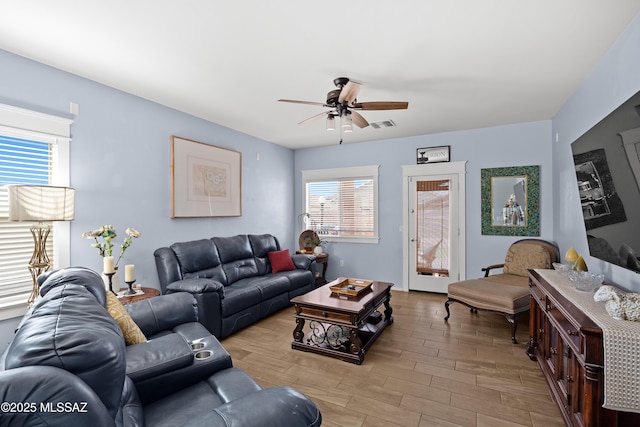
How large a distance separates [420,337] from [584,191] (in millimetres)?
2073

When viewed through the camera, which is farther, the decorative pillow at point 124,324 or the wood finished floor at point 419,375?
the wood finished floor at point 419,375

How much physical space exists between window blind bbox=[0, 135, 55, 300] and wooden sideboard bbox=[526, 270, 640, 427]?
4003 millimetres

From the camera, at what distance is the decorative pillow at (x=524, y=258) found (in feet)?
12.8

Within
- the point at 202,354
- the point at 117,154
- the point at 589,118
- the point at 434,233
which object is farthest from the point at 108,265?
the point at 589,118

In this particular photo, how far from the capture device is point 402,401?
2.27 meters

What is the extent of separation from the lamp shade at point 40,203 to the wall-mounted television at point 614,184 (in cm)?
380

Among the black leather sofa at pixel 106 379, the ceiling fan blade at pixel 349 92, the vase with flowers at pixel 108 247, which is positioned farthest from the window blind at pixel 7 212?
the ceiling fan blade at pixel 349 92

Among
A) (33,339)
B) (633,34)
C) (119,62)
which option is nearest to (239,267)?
(119,62)

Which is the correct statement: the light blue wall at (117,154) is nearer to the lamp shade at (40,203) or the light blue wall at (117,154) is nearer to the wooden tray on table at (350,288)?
the lamp shade at (40,203)

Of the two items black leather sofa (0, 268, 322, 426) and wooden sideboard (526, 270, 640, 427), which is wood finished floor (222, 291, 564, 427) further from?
black leather sofa (0, 268, 322, 426)

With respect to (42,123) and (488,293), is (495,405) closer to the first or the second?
(488,293)

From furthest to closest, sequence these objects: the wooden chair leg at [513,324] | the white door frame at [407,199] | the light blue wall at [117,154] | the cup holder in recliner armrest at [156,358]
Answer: the white door frame at [407,199] < the wooden chair leg at [513,324] < the light blue wall at [117,154] < the cup holder in recliner armrest at [156,358]

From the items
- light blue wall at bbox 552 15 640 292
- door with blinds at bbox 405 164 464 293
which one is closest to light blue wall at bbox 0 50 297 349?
door with blinds at bbox 405 164 464 293

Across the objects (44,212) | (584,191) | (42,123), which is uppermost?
(42,123)
